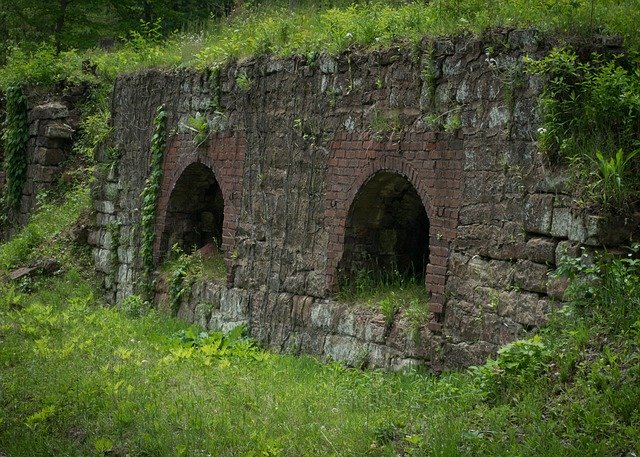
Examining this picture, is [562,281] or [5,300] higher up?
[562,281]

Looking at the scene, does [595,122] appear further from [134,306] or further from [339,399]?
[134,306]

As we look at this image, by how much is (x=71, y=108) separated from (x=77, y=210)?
8.92ft

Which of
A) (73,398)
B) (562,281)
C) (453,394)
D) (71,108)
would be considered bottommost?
(73,398)

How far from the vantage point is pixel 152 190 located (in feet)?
41.5

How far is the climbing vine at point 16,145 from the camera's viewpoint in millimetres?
17234

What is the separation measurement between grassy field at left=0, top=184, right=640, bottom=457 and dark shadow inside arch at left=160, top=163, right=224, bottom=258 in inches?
134

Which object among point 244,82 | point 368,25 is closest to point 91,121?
point 244,82

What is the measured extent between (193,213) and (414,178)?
5052 mm

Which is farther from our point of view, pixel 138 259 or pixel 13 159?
pixel 13 159

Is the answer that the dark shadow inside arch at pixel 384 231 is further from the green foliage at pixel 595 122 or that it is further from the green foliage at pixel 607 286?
the green foliage at pixel 607 286

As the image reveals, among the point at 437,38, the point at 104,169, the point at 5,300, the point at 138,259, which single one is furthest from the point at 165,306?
the point at 437,38

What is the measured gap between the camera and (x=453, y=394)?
6.79m

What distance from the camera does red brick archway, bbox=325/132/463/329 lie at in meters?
7.98

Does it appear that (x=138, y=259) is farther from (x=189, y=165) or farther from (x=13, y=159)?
(x=13, y=159)
